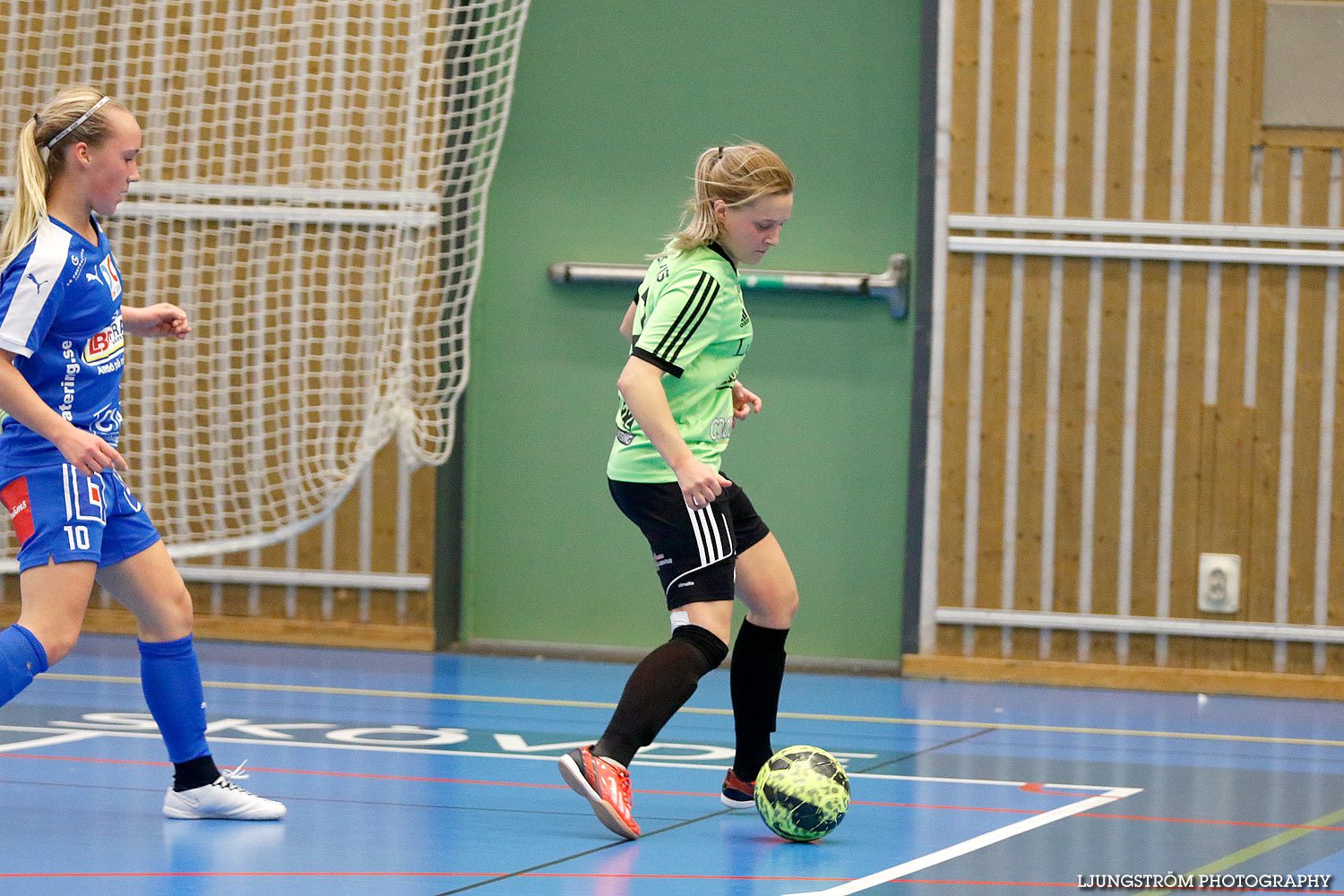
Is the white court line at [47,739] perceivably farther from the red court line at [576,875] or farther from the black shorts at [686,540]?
the black shorts at [686,540]

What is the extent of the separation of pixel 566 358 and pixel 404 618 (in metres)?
1.41

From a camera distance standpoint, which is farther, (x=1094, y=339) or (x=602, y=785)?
(x=1094, y=339)

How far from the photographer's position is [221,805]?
3.72m

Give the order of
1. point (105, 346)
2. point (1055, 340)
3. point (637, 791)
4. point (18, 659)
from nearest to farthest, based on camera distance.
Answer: point (18, 659) < point (105, 346) < point (637, 791) < point (1055, 340)

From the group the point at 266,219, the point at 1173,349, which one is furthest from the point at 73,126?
the point at 1173,349

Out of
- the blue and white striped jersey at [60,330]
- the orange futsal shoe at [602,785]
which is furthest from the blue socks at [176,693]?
the orange futsal shoe at [602,785]

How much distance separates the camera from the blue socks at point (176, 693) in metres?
3.66

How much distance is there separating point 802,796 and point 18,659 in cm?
169

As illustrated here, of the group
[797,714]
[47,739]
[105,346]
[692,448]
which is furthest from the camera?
Answer: [797,714]

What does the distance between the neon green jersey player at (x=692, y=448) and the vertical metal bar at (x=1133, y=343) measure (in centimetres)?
349

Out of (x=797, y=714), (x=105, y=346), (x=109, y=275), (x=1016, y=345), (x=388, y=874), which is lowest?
(x=797, y=714)

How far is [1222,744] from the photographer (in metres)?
5.49

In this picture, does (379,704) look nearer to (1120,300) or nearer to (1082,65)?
(1120,300)

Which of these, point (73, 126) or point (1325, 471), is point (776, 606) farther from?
point (1325, 471)
